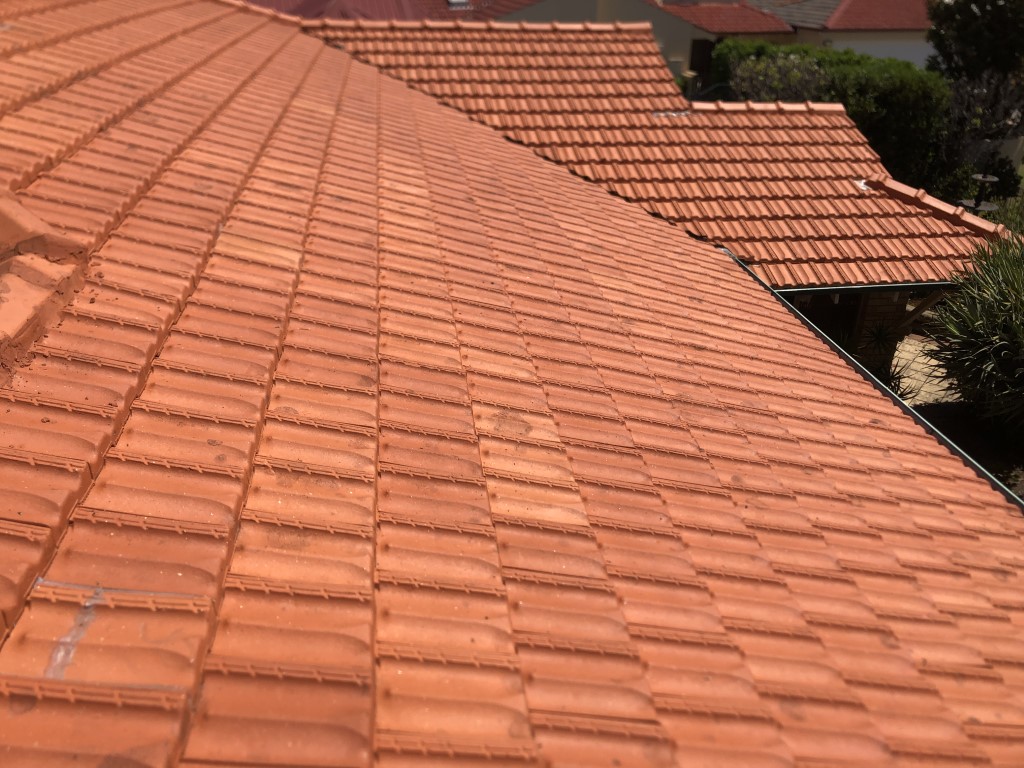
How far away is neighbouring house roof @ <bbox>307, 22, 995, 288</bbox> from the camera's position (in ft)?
29.7

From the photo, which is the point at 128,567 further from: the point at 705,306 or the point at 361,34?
the point at 361,34

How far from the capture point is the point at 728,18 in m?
37.3

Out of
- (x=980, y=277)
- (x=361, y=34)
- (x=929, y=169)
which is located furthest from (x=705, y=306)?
(x=929, y=169)

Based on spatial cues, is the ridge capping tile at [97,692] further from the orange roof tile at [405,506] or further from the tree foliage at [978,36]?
the tree foliage at [978,36]

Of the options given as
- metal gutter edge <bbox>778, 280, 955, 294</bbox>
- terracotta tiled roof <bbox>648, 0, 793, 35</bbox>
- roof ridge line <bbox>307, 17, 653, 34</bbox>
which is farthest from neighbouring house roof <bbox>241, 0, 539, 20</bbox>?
terracotta tiled roof <bbox>648, 0, 793, 35</bbox>

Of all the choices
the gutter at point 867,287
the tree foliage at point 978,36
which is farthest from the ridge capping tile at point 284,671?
the tree foliage at point 978,36

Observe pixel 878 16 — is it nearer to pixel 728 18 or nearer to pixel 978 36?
pixel 728 18

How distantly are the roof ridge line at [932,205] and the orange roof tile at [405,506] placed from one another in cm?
577

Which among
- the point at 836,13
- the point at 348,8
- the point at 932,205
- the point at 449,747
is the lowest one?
the point at 449,747

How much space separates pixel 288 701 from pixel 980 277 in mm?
10592

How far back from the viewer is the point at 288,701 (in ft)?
5.66

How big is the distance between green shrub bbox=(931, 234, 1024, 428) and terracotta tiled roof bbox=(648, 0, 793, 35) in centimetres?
2971

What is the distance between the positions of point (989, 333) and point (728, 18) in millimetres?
32665

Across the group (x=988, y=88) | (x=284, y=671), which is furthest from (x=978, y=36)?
(x=284, y=671)
